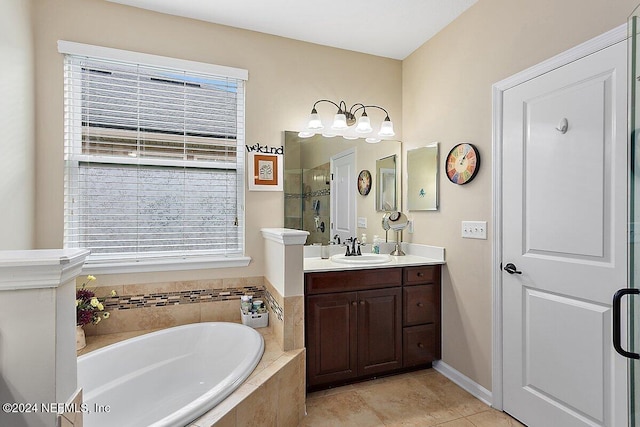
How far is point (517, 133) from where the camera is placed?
193cm

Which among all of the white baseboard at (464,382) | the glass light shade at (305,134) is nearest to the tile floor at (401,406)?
the white baseboard at (464,382)

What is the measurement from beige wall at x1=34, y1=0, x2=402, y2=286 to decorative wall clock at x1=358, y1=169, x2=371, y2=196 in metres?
0.60

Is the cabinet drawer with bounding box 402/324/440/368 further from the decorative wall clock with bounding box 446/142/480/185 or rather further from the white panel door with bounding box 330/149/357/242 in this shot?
the decorative wall clock with bounding box 446/142/480/185

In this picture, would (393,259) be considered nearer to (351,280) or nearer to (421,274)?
(421,274)

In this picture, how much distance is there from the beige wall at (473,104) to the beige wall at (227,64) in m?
0.56

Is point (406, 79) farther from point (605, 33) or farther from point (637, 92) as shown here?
point (637, 92)

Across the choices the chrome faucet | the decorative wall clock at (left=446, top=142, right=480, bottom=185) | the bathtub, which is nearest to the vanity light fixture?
the decorative wall clock at (left=446, top=142, right=480, bottom=185)

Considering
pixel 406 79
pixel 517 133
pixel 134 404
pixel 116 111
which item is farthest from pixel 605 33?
pixel 134 404

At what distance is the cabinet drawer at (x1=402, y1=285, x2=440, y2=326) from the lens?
8.10ft

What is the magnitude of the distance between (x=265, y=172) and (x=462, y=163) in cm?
147

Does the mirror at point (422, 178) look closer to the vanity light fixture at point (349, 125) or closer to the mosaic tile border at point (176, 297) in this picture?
the vanity light fixture at point (349, 125)

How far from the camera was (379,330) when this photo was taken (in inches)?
93.9

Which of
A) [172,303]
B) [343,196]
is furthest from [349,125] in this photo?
[172,303]

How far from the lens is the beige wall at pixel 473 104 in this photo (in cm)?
177
